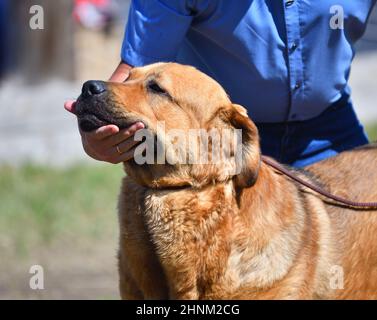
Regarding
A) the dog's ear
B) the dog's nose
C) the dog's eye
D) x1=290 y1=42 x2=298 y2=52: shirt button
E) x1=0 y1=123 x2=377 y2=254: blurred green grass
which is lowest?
x1=0 y1=123 x2=377 y2=254: blurred green grass

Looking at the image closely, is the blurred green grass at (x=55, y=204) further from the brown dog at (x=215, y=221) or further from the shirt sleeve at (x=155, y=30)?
the brown dog at (x=215, y=221)

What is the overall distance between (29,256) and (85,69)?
22.1 feet

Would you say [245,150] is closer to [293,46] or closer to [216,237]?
[216,237]

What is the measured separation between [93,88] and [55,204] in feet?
14.3

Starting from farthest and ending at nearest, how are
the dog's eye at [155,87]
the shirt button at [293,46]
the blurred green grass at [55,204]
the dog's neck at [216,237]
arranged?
the blurred green grass at [55,204] < the shirt button at [293,46] < the dog's eye at [155,87] < the dog's neck at [216,237]

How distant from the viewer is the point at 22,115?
1014 centimetres

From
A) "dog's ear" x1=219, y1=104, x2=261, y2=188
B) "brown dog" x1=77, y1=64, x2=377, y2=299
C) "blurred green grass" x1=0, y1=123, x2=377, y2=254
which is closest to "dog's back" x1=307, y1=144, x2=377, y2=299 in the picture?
"brown dog" x1=77, y1=64, x2=377, y2=299

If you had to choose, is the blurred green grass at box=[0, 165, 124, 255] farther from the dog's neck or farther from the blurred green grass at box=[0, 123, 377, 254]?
the dog's neck

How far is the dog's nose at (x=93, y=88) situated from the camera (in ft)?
13.4

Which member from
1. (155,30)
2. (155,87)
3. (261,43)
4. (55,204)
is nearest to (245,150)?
(155,87)

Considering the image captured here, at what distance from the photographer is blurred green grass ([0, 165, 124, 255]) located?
25.6 feet

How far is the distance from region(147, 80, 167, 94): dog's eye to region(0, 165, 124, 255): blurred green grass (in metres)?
3.53

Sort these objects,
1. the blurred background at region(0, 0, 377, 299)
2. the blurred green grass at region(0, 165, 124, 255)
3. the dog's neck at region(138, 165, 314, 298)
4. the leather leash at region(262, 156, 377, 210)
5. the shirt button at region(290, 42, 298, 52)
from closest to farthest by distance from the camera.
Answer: the dog's neck at region(138, 165, 314, 298) < the leather leash at region(262, 156, 377, 210) < the shirt button at region(290, 42, 298, 52) < the blurred background at region(0, 0, 377, 299) < the blurred green grass at region(0, 165, 124, 255)

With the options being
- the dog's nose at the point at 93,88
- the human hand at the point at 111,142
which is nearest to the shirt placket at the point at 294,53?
the human hand at the point at 111,142
